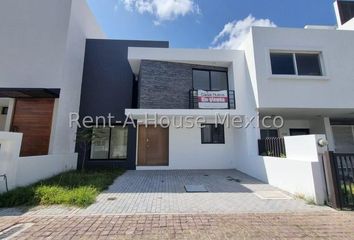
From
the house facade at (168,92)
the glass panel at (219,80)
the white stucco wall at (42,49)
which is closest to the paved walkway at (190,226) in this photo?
the house facade at (168,92)

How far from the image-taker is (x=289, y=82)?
8328 millimetres

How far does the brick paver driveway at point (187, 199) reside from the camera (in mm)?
4699

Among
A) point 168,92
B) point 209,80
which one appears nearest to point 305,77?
point 209,80

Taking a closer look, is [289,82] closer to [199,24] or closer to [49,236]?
[199,24]

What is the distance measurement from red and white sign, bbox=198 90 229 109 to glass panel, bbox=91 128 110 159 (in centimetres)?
584

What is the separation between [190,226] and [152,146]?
288 inches

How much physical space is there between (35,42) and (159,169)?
30.1 ft

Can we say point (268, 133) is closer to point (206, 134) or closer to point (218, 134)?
point (218, 134)

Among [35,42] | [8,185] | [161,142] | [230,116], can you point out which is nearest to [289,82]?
[230,116]

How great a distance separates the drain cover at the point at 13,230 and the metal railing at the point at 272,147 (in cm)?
753

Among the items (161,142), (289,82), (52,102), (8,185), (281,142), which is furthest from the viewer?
(161,142)

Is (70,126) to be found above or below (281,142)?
above

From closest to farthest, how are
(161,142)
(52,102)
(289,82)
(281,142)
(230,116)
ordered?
(281,142) → (289,82) → (52,102) → (230,116) → (161,142)

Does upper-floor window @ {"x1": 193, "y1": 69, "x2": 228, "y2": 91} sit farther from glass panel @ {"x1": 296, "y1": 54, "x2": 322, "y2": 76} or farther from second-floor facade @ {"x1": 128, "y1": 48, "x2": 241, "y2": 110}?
glass panel @ {"x1": 296, "y1": 54, "x2": 322, "y2": 76}
